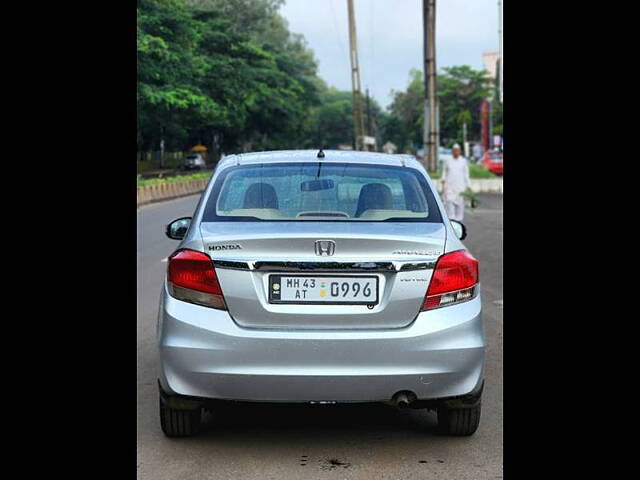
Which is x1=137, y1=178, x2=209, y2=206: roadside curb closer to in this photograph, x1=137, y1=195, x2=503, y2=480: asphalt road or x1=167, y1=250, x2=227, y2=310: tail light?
x1=137, y1=195, x2=503, y2=480: asphalt road

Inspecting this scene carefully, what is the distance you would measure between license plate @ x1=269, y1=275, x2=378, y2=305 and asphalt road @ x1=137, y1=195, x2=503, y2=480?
0.49 meters

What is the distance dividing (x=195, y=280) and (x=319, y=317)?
0.59 metres

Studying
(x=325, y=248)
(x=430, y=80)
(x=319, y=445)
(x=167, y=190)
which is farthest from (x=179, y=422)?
(x=167, y=190)

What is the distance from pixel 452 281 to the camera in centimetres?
521

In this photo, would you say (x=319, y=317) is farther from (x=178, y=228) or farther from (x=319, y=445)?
(x=178, y=228)

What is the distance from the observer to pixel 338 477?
4.93 meters

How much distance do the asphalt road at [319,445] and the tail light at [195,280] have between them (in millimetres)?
607
